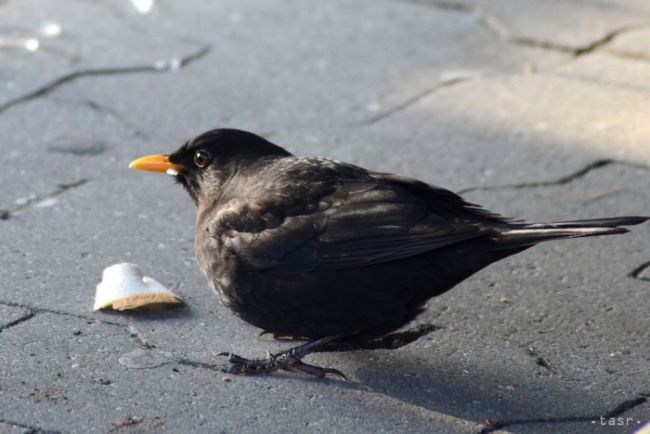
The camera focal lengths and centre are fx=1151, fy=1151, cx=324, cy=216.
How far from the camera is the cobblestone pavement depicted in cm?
378

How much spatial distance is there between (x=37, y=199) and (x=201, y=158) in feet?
3.69

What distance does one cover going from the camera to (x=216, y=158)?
441 cm

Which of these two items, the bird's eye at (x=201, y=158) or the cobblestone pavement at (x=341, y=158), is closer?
the cobblestone pavement at (x=341, y=158)

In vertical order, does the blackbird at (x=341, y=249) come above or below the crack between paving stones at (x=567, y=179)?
above

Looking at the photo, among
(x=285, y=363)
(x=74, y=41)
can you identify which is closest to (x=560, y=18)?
(x=74, y=41)

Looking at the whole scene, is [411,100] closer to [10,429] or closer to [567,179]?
[567,179]

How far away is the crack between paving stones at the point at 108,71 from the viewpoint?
20.5 feet

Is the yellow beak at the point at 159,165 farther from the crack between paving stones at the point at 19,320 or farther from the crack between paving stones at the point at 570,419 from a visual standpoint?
the crack between paving stones at the point at 570,419

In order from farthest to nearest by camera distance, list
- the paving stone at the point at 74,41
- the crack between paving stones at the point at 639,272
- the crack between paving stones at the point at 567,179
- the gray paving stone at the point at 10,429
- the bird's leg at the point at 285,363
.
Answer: the paving stone at the point at 74,41, the crack between paving stones at the point at 567,179, the crack between paving stones at the point at 639,272, the bird's leg at the point at 285,363, the gray paving stone at the point at 10,429

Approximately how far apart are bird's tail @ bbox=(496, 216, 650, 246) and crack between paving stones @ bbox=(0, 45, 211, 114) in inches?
131

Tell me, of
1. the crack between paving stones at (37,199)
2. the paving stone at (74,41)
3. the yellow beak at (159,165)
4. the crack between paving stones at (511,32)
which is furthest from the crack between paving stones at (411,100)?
the yellow beak at (159,165)

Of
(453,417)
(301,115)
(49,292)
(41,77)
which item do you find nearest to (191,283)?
(49,292)

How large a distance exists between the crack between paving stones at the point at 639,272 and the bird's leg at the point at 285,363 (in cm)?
143

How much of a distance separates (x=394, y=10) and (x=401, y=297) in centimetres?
424
